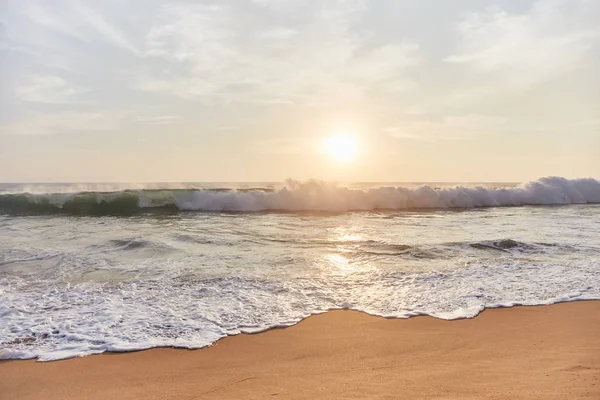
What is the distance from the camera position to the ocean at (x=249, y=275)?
4.28 meters

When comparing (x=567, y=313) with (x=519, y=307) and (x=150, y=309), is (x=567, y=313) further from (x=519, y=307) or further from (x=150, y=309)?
(x=150, y=309)

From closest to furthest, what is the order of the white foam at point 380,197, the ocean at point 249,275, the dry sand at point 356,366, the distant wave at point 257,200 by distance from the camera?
the dry sand at point 356,366, the ocean at point 249,275, the distant wave at point 257,200, the white foam at point 380,197

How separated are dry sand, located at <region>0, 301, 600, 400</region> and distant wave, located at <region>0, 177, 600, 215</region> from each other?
1498cm

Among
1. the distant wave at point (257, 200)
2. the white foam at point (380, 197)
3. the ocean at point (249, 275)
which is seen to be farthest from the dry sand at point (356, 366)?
the white foam at point (380, 197)

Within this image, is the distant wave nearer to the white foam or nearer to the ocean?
the white foam

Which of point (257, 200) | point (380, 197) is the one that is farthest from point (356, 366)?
point (380, 197)

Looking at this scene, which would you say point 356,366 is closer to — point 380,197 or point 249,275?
point 249,275

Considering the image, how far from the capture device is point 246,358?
3.55m

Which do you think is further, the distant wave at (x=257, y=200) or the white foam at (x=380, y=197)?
the white foam at (x=380, y=197)

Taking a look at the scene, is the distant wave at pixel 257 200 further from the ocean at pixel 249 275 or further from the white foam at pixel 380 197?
the ocean at pixel 249 275

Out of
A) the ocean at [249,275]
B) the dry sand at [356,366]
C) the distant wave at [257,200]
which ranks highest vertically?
the distant wave at [257,200]

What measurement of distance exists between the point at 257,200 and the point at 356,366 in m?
17.0

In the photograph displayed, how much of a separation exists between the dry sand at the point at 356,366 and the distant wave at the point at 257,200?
14982mm

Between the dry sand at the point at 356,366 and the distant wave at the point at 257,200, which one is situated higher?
the distant wave at the point at 257,200
